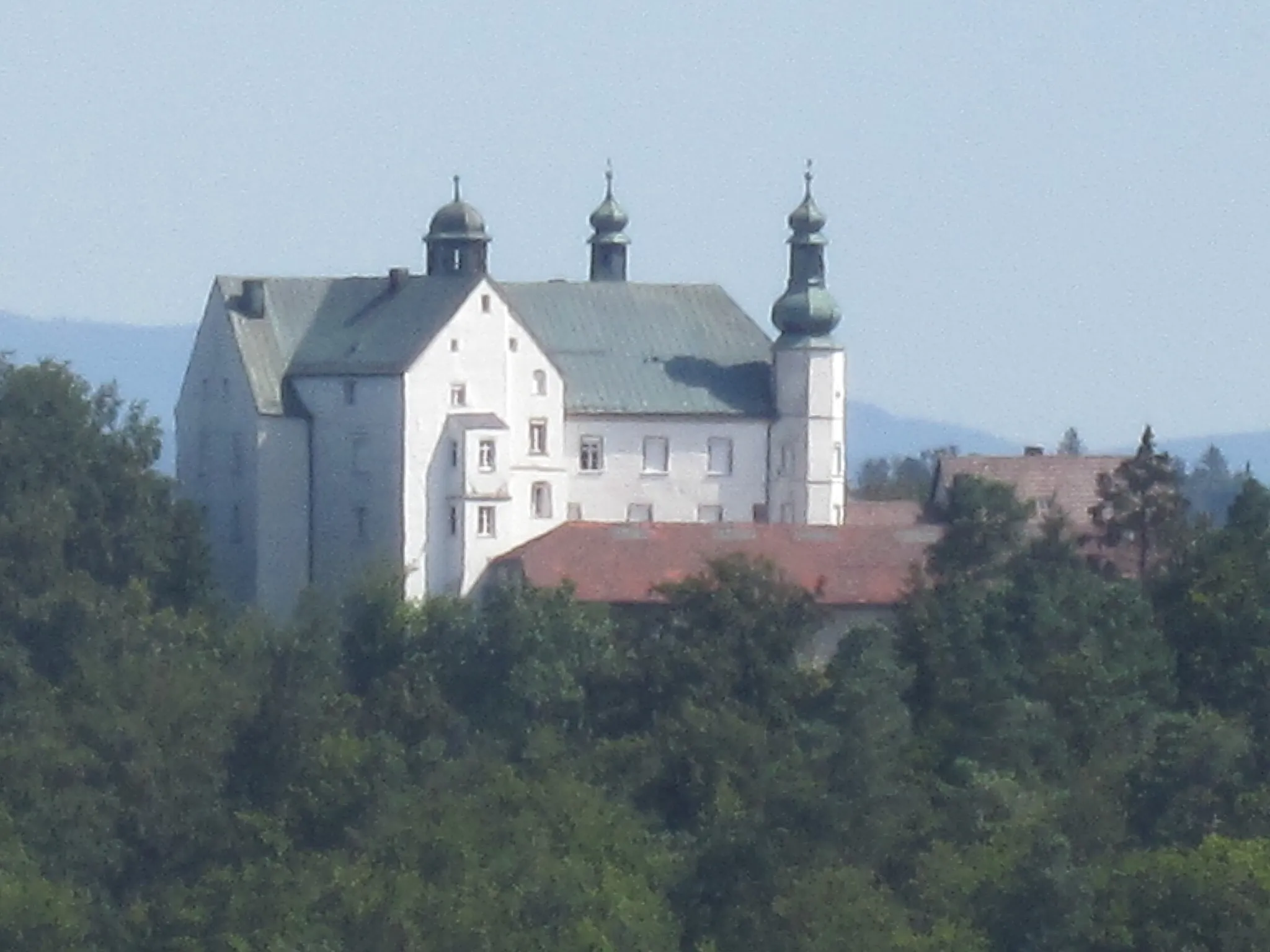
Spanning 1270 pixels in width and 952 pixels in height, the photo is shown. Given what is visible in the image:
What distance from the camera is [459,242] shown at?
8444 centimetres

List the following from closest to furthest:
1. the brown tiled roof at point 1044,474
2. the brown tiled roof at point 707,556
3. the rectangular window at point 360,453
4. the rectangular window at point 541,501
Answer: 1. the brown tiled roof at point 707,556
2. the rectangular window at point 360,453
3. the rectangular window at point 541,501
4. the brown tiled roof at point 1044,474

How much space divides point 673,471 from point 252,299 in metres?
8.48

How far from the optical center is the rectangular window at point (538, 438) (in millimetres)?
84250

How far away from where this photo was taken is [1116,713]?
7162 cm

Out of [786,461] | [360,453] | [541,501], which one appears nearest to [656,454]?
[786,461]

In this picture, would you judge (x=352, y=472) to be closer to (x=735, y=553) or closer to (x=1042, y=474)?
(x=735, y=553)

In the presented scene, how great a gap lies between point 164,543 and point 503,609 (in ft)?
28.4

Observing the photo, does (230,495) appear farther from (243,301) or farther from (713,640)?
(713,640)

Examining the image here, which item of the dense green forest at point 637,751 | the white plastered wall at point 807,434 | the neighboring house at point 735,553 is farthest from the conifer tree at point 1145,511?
the white plastered wall at point 807,434

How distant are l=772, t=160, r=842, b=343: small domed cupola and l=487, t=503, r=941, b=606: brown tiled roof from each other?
5083 millimetres

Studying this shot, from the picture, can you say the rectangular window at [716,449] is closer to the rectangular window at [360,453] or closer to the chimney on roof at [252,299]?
the rectangular window at [360,453]

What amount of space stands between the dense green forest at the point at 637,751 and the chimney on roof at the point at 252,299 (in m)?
3.61

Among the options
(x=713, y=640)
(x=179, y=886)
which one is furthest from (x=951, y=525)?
(x=179, y=886)

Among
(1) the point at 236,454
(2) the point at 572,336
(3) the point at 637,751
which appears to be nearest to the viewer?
(3) the point at 637,751
